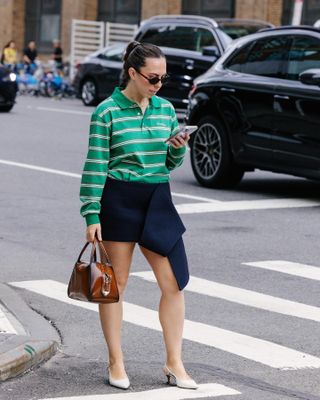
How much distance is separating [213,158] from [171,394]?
28.9 ft

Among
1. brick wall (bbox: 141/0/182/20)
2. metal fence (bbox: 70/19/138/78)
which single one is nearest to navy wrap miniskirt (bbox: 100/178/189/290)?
metal fence (bbox: 70/19/138/78)

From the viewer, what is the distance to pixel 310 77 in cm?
1366

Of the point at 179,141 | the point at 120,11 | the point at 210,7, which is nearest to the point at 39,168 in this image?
the point at 179,141

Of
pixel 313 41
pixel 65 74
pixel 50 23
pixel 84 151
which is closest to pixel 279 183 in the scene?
pixel 313 41

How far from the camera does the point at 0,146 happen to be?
1969 centimetres

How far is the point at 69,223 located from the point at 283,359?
5316 mm

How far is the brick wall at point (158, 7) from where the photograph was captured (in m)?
42.9

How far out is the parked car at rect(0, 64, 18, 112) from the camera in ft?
90.4

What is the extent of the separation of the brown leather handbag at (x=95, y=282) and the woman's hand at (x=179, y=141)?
597 millimetres

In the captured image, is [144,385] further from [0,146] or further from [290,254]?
[0,146]

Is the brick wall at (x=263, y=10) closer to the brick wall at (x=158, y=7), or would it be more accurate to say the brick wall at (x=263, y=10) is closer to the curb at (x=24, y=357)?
the brick wall at (x=158, y=7)

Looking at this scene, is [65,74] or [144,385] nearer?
[144,385]

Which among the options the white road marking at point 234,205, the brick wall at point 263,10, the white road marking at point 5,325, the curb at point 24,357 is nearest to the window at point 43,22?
the brick wall at point 263,10

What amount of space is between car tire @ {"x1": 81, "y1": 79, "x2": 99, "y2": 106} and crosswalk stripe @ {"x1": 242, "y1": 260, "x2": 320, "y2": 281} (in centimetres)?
2273
